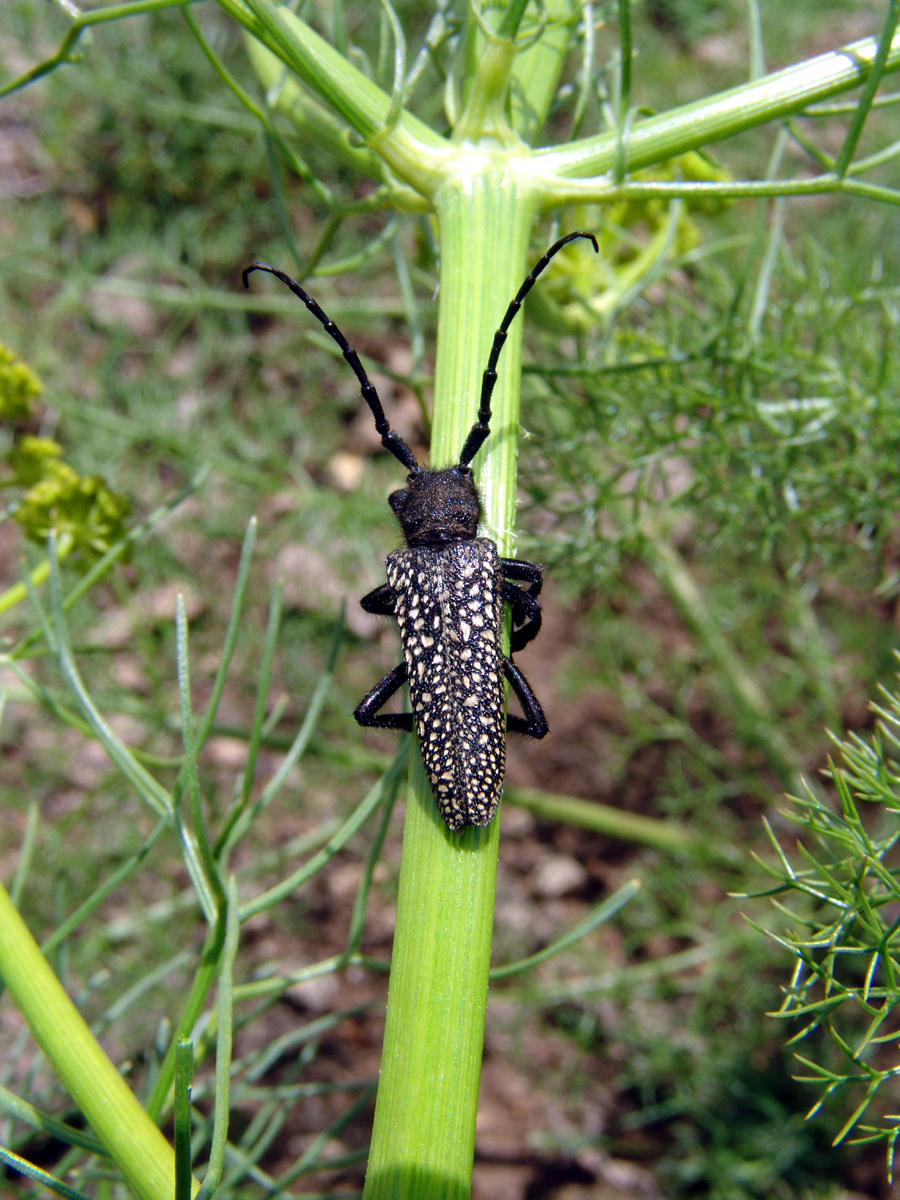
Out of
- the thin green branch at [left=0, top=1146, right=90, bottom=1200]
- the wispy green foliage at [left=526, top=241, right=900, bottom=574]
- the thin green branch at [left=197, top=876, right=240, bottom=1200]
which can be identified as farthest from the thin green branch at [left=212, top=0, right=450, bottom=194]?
the thin green branch at [left=0, top=1146, right=90, bottom=1200]

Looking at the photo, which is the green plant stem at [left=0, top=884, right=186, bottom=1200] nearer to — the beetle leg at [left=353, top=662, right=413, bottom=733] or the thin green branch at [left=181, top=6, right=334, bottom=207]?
the beetle leg at [left=353, top=662, right=413, bottom=733]

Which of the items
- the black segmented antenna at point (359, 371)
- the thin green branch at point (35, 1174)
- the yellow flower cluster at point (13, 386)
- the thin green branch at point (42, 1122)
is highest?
the yellow flower cluster at point (13, 386)

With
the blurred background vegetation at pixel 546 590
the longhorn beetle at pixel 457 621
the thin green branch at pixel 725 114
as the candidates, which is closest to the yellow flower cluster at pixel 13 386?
the longhorn beetle at pixel 457 621

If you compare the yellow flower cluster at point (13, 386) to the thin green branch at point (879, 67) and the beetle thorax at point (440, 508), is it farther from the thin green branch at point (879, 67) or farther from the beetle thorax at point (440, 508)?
the thin green branch at point (879, 67)

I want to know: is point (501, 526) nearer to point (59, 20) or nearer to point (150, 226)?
point (150, 226)

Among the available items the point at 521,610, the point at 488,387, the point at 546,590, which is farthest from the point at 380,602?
the point at 546,590

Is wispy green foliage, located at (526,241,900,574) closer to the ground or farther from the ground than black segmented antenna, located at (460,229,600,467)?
farther from the ground

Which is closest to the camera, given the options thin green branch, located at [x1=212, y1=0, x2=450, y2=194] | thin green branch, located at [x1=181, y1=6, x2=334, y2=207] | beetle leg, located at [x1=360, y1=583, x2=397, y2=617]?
thin green branch, located at [x1=212, y1=0, x2=450, y2=194]
